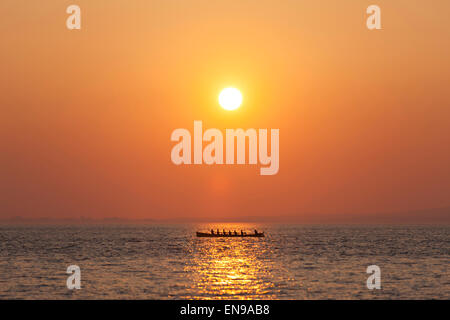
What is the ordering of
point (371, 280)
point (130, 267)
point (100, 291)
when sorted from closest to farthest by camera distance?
point (100, 291) → point (371, 280) → point (130, 267)

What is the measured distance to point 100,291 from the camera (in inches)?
2263
